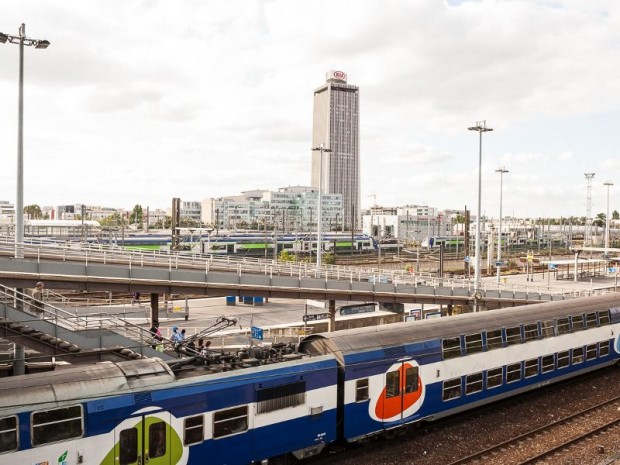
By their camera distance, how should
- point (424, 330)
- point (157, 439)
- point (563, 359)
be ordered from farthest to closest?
point (563, 359) → point (424, 330) → point (157, 439)

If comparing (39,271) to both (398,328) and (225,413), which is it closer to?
(225,413)

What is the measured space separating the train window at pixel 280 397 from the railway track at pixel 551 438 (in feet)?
16.1

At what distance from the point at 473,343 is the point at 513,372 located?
271 centimetres

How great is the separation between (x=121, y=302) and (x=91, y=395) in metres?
33.4

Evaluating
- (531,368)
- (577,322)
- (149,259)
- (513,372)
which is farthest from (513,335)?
(149,259)

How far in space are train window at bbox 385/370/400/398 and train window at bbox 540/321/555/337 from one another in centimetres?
807

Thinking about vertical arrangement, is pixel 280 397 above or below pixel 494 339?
below

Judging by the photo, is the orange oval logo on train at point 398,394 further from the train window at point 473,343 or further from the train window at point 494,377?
the train window at point 494,377

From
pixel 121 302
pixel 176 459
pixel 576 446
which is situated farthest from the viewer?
pixel 121 302

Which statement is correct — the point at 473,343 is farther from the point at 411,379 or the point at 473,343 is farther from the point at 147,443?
the point at 147,443

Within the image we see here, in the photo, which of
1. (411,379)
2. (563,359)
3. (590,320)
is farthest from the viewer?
(590,320)

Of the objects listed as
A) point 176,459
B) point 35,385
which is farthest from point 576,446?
point 35,385

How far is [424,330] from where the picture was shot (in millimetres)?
16406

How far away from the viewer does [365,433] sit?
1453 centimetres
